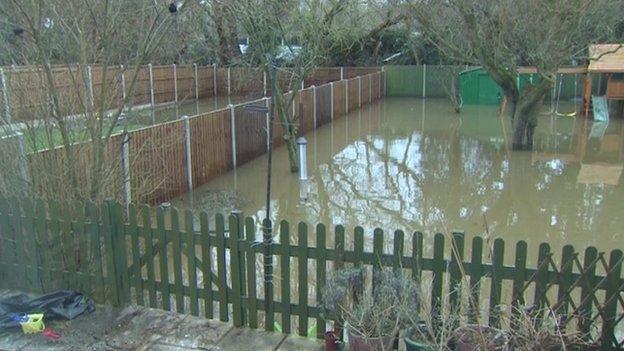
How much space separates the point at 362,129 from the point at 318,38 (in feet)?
24.5

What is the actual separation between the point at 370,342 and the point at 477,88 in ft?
77.0

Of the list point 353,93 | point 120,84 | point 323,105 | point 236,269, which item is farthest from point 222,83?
point 236,269

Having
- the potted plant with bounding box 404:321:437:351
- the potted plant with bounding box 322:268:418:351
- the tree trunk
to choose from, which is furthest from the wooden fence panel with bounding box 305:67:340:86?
the potted plant with bounding box 404:321:437:351

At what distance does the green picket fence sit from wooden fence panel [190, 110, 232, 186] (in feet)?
18.9

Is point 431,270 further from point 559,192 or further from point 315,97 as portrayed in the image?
point 315,97

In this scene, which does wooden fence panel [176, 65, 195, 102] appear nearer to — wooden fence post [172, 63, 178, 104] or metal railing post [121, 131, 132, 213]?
wooden fence post [172, 63, 178, 104]

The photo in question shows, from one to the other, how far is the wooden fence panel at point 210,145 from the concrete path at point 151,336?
644 centimetres

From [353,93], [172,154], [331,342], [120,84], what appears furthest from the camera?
[353,93]

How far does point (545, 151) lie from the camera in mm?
15109

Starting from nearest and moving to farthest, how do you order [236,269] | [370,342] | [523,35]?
[370,342] → [236,269] → [523,35]

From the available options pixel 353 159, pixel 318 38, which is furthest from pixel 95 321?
pixel 353 159

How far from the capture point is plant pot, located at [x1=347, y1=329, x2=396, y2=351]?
12.9 ft

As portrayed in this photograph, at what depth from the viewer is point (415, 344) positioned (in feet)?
12.7

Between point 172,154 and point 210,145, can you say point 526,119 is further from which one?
point 172,154
